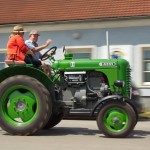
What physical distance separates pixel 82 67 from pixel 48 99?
1003 mm

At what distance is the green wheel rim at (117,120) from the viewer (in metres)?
8.82

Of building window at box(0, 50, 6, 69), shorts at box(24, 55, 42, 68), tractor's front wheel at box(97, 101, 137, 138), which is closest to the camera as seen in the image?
tractor's front wheel at box(97, 101, 137, 138)

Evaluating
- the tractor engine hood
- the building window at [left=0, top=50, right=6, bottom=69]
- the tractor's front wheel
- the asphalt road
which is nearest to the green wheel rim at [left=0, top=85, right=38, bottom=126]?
the asphalt road

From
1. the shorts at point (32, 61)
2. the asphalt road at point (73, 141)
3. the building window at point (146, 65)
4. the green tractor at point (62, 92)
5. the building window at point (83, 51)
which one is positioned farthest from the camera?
the building window at point (83, 51)

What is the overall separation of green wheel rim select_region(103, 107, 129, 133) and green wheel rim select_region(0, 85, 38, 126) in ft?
4.80

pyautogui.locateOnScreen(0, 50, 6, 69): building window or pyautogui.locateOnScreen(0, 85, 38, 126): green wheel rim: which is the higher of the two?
pyautogui.locateOnScreen(0, 50, 6, 69): building window

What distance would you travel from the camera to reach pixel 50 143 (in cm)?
822

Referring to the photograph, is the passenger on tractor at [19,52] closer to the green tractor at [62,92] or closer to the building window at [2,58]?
the green tractor at [62,92]

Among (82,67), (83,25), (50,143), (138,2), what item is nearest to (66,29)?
(83,25)

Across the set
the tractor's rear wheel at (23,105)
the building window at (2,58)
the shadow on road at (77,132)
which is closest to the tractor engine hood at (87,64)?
the tractor's rear wheel at (23,105)

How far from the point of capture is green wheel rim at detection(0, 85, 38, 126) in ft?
30.3

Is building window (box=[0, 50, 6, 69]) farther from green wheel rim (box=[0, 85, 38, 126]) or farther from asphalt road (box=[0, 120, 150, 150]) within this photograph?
green wheel rim (box=[0, 85, 38, 126])

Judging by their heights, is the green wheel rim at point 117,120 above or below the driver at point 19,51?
below

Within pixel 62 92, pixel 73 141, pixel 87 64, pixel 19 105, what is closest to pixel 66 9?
pixel 87 64
